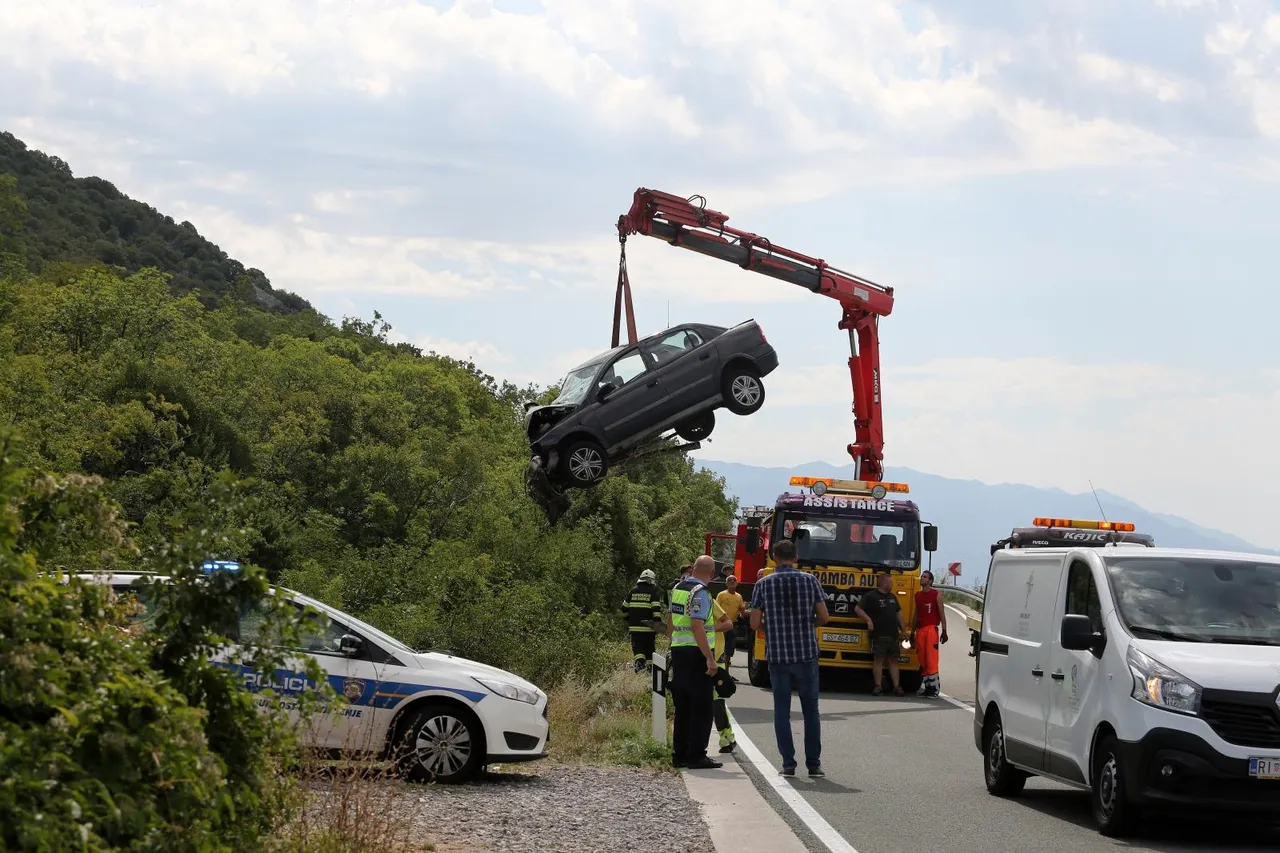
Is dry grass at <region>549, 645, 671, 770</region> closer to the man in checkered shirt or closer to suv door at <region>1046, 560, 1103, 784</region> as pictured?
the man in checkered shirt

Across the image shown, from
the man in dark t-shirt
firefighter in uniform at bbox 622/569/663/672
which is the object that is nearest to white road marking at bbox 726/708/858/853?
firefighter in uniform at bbox 622/569/663/672

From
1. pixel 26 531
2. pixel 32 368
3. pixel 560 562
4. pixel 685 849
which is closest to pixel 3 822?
pixel 26 531

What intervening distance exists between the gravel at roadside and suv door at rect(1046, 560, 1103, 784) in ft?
8.17

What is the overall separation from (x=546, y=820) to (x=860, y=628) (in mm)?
11946

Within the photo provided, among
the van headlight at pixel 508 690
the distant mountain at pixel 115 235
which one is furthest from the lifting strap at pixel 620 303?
the distant mountain at pixel 115 235

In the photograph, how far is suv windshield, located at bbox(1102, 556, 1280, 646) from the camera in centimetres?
942

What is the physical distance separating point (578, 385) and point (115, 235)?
93.7 meters

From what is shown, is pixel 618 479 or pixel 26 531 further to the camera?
pixel 618 479

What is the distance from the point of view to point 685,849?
868 cm

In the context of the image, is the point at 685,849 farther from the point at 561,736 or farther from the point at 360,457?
the point at 360,457

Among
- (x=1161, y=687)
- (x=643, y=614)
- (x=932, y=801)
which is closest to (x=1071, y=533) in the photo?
(x=643, y=614)

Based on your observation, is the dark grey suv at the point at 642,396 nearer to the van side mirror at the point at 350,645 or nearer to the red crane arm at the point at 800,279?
the red crane arm at the point at 800,279

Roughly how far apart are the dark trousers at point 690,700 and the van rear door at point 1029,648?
8.13 ft

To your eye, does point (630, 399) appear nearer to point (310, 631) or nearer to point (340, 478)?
point (340, 478)
